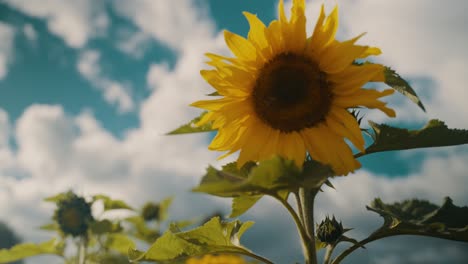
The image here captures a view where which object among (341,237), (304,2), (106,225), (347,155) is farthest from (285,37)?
(106,225)

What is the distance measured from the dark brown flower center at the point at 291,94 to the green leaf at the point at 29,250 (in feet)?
11.4

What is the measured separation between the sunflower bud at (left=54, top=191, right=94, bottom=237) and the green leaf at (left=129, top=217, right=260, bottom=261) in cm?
346

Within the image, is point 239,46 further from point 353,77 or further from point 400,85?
point 400,85

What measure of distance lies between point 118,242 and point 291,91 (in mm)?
3265

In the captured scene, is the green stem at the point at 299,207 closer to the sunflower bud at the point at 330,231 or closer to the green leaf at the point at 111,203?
the sunflower bud at the point at 330,231

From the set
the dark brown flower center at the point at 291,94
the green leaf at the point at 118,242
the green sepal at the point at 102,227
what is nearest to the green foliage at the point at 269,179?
the dark brown flower center at the point at 291,94

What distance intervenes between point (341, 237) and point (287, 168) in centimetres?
81

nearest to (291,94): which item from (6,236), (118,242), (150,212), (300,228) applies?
(300,228)

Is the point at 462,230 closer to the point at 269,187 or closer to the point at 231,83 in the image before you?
the point at 269,187

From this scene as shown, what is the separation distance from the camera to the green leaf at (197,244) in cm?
199

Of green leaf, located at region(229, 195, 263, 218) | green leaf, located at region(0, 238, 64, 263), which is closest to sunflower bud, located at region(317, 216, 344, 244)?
green leaf, located at region(229, 195, 263, 218)

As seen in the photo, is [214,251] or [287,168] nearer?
[287,168]

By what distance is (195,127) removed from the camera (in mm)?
2041

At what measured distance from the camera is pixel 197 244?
6.70ft
